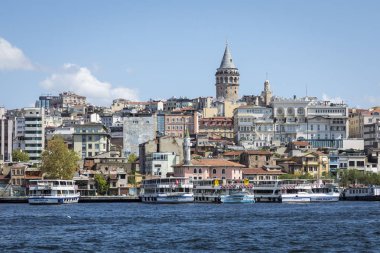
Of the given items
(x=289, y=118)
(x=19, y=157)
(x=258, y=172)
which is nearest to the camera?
(x=258, y=172)

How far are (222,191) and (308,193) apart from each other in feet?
27.6

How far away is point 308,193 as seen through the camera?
103 m

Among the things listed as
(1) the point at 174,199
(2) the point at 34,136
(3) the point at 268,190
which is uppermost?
(2) the point at 34,136

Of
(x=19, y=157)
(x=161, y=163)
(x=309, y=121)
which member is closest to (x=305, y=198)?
(x=161, y=163)

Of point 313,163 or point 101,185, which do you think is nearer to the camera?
point 101,185

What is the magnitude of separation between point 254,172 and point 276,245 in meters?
69.2

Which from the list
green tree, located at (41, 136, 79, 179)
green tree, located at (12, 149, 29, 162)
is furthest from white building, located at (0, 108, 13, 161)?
green tree, located at (41, 136, 79, 179)

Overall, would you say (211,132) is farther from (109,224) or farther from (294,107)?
(109,224)

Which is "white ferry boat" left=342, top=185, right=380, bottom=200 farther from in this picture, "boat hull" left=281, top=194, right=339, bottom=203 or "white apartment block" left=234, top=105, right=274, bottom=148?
"white apartment block" left=234, top=105, right=274, bottom=148

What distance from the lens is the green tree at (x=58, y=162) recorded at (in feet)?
373

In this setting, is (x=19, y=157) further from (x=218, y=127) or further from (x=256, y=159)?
(x=218, y=127)

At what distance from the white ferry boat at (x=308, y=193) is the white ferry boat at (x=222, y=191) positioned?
10.9 ft

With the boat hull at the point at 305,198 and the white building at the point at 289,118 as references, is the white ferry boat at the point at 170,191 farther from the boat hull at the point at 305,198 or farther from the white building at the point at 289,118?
the white building at the point at 289,118

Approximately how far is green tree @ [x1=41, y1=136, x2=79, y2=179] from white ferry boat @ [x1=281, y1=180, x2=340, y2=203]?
24857mm
